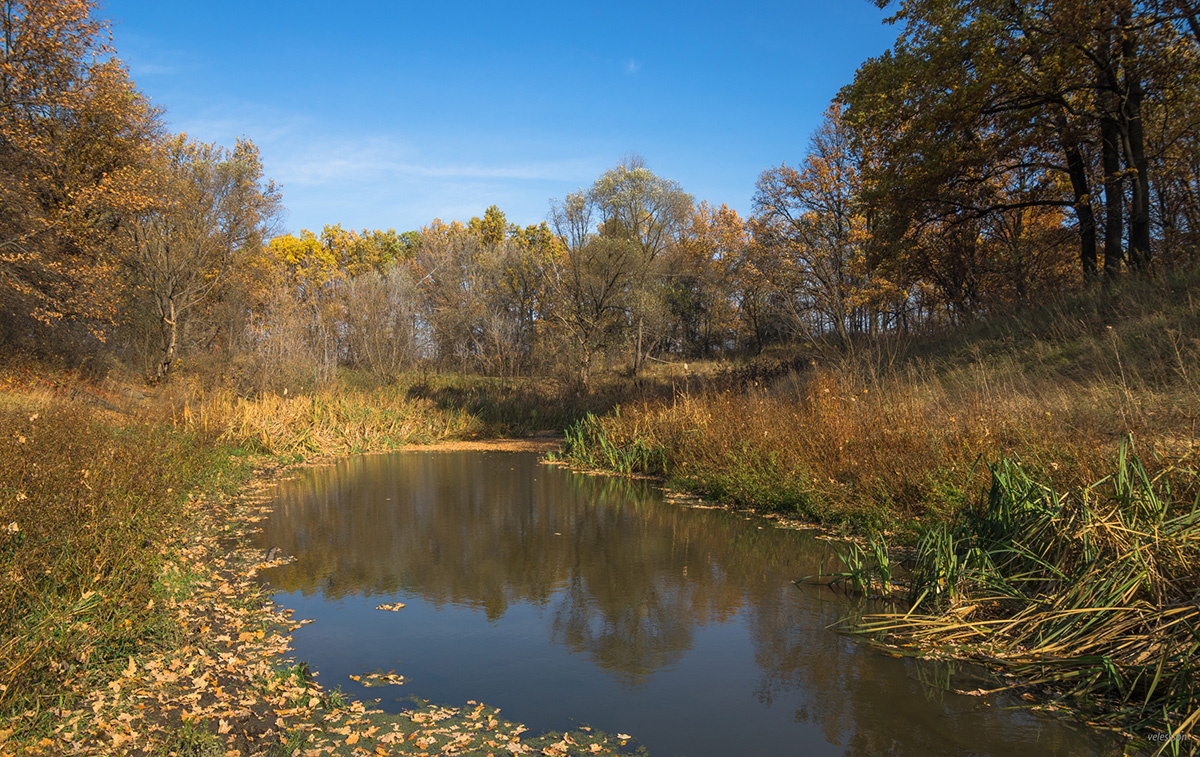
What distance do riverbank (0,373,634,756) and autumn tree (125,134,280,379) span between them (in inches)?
768

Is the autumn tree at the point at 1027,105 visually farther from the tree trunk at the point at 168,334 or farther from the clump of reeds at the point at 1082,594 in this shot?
the tree trunk at the point at 168,334

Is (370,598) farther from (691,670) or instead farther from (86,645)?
(691,670)

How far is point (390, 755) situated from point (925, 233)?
22650 millimetres

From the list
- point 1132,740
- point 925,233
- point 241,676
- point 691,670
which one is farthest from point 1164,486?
point 925,233

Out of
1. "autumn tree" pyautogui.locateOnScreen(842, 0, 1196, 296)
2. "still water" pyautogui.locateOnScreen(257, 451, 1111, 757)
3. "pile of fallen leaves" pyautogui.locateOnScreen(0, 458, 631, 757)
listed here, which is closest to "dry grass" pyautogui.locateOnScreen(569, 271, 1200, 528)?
"still water" pyautogui.locateOnScreen(257, 451, 1111, 757)

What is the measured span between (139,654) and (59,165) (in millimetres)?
20939

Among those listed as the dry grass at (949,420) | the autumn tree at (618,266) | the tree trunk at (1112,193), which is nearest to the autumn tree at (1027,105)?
the tree trunk at (1112,193)

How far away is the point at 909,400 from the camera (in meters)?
9.83

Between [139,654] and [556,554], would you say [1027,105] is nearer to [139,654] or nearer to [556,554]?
[556,554]

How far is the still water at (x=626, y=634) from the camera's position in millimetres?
4246

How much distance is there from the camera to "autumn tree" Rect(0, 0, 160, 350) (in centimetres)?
1784

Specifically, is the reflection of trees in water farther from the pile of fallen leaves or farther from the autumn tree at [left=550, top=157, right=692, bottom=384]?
the autumn tree at [left=550, top=157, right=692, bottom=384]

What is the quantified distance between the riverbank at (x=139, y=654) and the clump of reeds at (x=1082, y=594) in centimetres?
300

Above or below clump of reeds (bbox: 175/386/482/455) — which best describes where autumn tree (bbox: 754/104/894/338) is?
above
